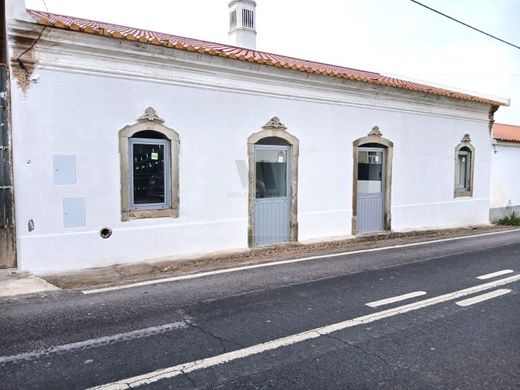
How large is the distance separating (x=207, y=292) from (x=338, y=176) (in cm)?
545

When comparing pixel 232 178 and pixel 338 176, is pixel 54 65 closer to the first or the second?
pixel 232 178

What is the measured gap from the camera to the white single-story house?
6281mm

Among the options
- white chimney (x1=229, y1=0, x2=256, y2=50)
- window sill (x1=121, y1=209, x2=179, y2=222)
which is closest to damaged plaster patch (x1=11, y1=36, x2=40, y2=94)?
window sill (x1=121, y1=209, x2=179, y2=222)

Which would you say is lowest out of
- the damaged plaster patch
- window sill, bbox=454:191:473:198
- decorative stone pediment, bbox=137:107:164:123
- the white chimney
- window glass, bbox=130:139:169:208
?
window sill, bbox=454:191:473:198

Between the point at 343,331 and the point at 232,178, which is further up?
the point at 232,178

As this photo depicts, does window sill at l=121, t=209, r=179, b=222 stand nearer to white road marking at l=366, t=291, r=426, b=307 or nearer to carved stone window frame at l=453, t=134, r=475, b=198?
white road marking at l=366, t=291, r=426, b=307

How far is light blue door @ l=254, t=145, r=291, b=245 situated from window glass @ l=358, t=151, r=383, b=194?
2369 mm

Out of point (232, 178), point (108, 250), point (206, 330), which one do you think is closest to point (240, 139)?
point (232, 178)

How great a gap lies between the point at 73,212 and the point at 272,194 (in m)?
4.18

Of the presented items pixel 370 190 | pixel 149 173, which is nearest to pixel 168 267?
pixel 149 173

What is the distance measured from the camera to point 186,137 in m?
7.55

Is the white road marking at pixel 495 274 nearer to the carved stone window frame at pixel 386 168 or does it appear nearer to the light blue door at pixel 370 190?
the carved stone window frame at pixel 386 168

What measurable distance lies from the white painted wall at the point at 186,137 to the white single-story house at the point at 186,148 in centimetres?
2

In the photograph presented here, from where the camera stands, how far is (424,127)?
37.6ft
